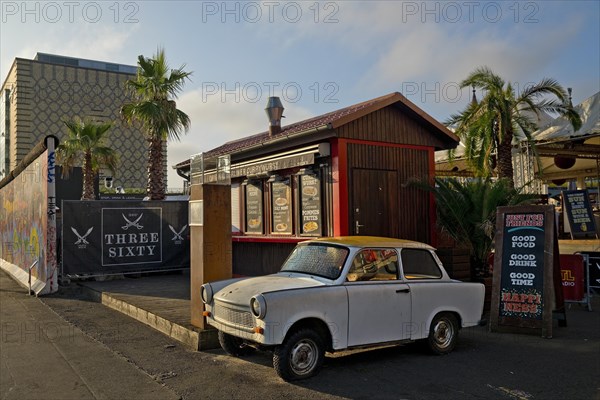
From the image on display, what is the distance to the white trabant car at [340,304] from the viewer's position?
5.45m

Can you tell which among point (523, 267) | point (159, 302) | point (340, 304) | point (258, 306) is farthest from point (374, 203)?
point (258, 306)

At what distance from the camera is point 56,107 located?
262 feet

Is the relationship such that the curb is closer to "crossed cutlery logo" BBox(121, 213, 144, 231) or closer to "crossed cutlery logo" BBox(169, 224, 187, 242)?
"crossed cutlery logo" BBox(121, 213, 144, 231)

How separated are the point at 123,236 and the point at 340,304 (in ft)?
35.7

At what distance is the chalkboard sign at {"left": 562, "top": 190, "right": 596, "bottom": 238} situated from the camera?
627 inches

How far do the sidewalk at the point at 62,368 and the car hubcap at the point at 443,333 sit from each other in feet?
11.6

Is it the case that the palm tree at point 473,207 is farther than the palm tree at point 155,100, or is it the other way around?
the palm tree at point 155,100

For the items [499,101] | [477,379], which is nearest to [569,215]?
[499,101]

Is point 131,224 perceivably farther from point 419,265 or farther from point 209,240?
point 419,265

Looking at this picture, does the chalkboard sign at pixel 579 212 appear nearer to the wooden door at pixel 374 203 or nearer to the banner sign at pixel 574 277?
the banner sign at pixel 574 277

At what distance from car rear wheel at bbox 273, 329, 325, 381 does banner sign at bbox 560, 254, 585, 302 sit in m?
6.48

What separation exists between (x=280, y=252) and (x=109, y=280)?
18.8 feet

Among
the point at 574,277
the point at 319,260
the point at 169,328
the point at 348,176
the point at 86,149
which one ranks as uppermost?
the point at 86,149

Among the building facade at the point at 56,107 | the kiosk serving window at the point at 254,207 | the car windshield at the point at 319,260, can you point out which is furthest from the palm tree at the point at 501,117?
the building facade at the point at 56,107
